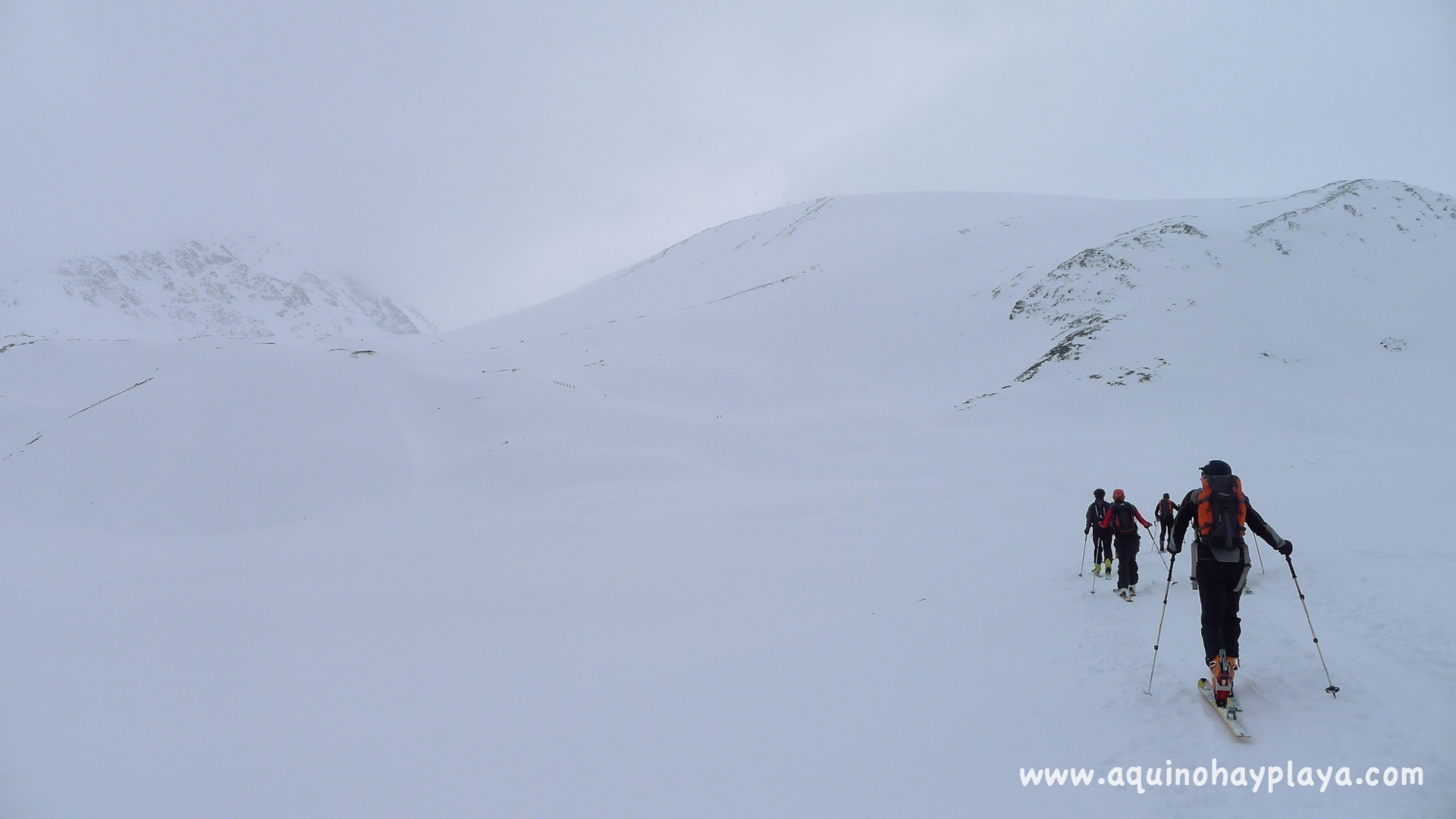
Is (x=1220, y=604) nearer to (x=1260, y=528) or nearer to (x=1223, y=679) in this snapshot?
(x=1223, y=679)

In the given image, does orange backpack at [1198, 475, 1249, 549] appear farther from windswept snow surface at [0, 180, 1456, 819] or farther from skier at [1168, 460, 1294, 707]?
windswept snow surface at [0, 180, 1456, 819]

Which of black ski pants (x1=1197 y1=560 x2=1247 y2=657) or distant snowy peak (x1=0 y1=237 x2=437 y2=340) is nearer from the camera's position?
black ski pants (x1=1197 y1=560 x2=1247 y2=657)

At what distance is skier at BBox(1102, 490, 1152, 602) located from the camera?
8727 mm

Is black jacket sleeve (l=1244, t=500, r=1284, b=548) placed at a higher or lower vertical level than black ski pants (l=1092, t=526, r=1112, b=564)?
higher

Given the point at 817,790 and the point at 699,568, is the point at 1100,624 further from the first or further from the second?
the point at 699,568

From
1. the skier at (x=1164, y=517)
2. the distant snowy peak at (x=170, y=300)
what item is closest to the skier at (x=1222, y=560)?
the skier at (x=1164, y=517)

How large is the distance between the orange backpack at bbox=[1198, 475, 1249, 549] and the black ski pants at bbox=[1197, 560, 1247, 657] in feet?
0.81

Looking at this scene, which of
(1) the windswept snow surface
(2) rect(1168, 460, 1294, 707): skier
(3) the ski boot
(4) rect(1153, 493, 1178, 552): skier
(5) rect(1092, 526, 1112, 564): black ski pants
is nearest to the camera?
(3) the ski boot

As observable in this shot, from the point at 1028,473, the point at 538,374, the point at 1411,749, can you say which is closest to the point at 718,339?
the point at 538,374

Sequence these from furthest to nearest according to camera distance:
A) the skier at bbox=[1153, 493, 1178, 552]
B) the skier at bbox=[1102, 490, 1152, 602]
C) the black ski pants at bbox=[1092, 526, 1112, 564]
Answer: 1. the skier at bbox=[1153, 493, 1178, 552]
2. the black ski pants at bbox=[1092, 526, 1112, 564]
3. the skier at bbox=[1102, 490, 1152, 602]

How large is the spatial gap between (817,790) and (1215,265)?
39.6 metres

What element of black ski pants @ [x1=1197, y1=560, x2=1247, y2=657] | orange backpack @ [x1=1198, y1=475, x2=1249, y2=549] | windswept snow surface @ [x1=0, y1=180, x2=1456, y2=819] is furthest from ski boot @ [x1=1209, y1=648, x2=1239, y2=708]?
orange backpack @ [x1=1198, y1=475, x2=1249, y2=549]

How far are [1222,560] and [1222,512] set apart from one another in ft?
1.48

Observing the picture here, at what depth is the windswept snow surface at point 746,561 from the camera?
5.75 metres
